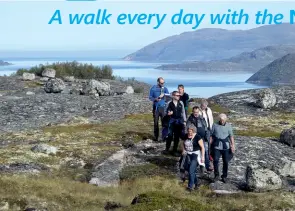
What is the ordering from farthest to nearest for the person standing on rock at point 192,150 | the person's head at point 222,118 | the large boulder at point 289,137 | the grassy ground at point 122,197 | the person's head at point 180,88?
the large boulder at point 289,137, the person's head at point 180,88, the person's head at point 222,118, the person standing on rock at point 192,150, the grassy ground at point 122,197

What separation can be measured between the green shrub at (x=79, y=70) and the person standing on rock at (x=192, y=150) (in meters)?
84.8

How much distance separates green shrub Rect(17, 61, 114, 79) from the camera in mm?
108188

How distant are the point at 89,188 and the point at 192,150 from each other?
561 centimetres

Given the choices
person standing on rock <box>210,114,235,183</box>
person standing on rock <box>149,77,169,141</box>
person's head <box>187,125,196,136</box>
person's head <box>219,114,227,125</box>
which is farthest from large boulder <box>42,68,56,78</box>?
person's head <box>187,125,196,136</box>

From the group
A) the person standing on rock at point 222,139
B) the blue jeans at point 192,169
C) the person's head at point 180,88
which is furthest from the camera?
the person's head at point 180,88

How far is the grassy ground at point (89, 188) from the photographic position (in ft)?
64.8

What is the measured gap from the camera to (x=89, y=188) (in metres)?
23.4

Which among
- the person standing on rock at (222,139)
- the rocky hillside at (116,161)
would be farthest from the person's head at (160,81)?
the person standing on rock at (222,139)

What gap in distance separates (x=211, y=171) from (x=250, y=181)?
3533 mm

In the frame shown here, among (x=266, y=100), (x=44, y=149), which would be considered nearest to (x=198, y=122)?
(x=44, y=149)

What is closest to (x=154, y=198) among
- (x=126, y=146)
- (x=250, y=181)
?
(x=250, y=181)

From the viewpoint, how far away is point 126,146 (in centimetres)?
3622

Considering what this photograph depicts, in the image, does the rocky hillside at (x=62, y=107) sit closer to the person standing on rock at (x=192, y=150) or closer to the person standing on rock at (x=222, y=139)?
the person standing on rock at (x=192, y=150)

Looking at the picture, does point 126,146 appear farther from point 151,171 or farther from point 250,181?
point 250,181
